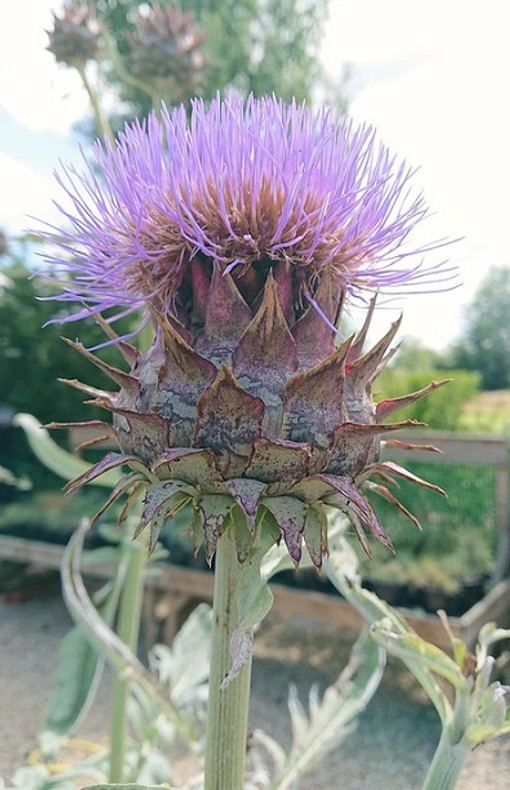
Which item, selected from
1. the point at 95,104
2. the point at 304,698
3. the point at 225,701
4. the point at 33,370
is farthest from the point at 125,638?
the point at 33,370

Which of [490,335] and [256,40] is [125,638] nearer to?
[256,40]

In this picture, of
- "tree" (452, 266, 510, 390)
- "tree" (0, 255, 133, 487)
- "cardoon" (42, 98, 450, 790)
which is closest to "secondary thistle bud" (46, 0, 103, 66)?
"cardoon" (42, 98, 450, 790)

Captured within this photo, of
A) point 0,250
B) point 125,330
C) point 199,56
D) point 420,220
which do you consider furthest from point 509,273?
point 420,220

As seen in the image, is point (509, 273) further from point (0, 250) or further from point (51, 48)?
point (51, 48)

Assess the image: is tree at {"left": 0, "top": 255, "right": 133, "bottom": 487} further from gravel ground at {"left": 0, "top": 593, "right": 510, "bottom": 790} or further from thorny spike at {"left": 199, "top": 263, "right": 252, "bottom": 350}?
thorny spike at {"left": 199, "top": 263, "right": 252, "bottom": 350}

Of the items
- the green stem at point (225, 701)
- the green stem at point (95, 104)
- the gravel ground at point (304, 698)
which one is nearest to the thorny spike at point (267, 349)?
the green stem at point (225, 701)

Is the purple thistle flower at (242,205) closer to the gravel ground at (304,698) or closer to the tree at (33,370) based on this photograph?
the gravel ground at (304,698)

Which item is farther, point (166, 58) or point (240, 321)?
point (166, 58)
